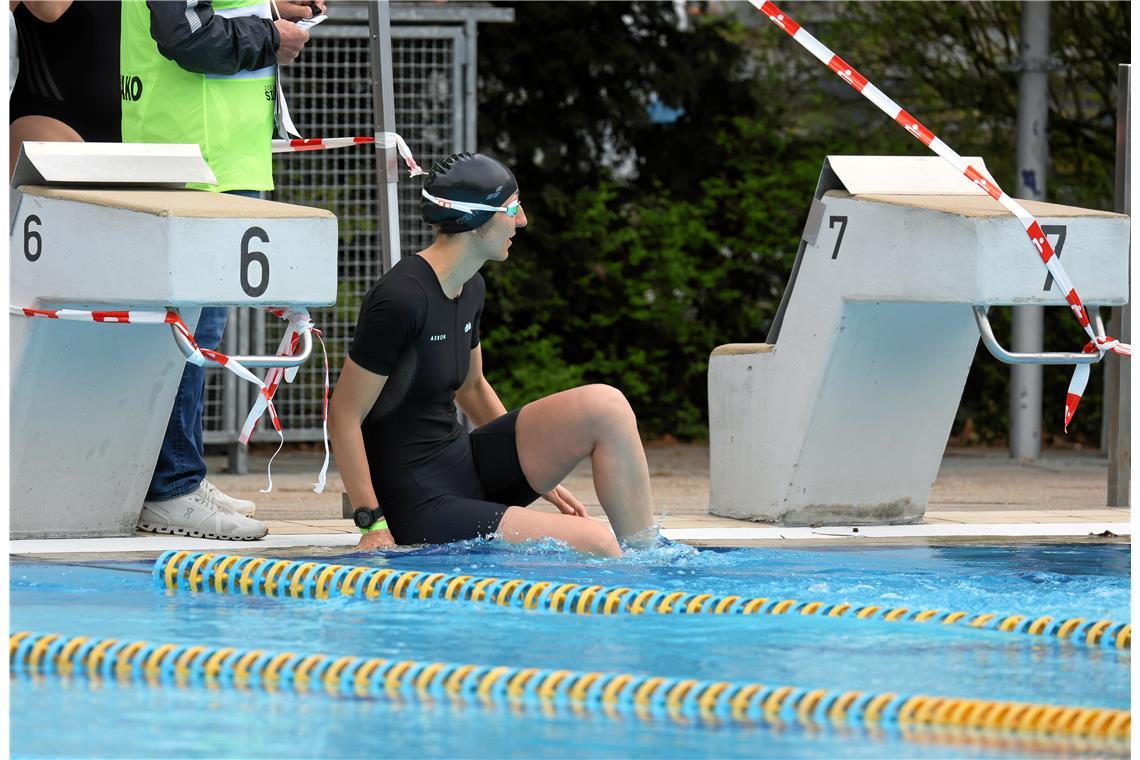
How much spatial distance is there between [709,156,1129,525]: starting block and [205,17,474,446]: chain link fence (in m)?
3.39

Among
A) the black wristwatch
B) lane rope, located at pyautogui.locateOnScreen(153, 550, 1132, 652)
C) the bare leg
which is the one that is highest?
the bare leg

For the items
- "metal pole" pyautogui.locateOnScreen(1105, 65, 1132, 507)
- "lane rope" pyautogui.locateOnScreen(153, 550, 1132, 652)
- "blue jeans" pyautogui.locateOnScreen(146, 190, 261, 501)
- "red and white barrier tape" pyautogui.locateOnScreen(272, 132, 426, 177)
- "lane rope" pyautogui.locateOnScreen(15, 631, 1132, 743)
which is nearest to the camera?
"lane rope" pyautogui.locateOnScreen(15, 631, 1132, 743)

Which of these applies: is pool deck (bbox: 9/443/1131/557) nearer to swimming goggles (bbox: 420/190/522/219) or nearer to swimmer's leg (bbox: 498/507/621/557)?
swimmer's leg (bbox: 498/507/621/557)

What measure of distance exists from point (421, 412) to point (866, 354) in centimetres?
182

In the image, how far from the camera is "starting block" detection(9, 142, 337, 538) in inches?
217

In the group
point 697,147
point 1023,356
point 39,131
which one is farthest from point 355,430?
point 697,147

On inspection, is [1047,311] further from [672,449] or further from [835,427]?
[835,427]

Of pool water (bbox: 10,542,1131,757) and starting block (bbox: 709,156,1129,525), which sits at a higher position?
starting block (bbox: 709,156,1129,525)

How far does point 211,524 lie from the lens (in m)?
6.25

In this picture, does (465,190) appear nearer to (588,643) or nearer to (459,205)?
(459,205)

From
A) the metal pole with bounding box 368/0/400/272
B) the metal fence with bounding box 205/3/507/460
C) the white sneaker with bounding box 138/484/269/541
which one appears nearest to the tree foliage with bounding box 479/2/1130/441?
the metal fence with bounding box 205/3/507/460

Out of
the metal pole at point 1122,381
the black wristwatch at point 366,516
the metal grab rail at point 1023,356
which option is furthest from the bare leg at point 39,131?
the metal pole at point 1122,381

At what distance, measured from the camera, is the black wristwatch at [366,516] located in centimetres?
546

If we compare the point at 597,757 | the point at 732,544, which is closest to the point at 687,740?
the point at 597,757
